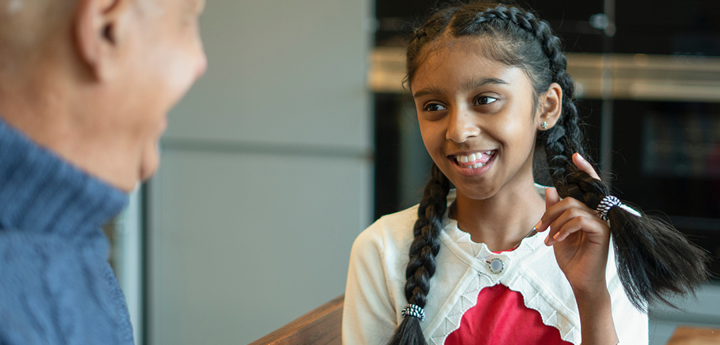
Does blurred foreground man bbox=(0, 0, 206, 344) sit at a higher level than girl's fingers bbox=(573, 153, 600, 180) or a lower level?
higher

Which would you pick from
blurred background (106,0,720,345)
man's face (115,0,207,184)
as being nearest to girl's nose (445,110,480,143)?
man's face (115,0,207,184)

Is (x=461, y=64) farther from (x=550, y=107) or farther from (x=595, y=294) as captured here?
(x=595, y=294)

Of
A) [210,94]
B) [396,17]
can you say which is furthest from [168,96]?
[210,94]

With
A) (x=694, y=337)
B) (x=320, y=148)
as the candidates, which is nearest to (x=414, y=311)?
(x=694, y=337)

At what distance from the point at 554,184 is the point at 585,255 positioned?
0.16 meters

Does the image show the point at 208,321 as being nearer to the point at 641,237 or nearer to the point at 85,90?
the point at 641,237

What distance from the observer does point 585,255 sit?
0.75 meters

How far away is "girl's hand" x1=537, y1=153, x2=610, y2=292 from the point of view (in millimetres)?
712

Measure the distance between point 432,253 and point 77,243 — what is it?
2.10 feet

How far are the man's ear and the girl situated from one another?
21.9 inches

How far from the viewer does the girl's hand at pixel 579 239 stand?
2.34 feet

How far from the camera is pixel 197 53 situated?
36 centimetres

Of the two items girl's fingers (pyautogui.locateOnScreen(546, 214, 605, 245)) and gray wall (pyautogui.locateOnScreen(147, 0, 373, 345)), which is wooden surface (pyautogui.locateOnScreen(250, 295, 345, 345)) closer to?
girl's fingers (pyautogui.locateOnScreen(546, 214, 605, 245))

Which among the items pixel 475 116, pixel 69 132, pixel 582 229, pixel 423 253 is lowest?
pixel 423 253
